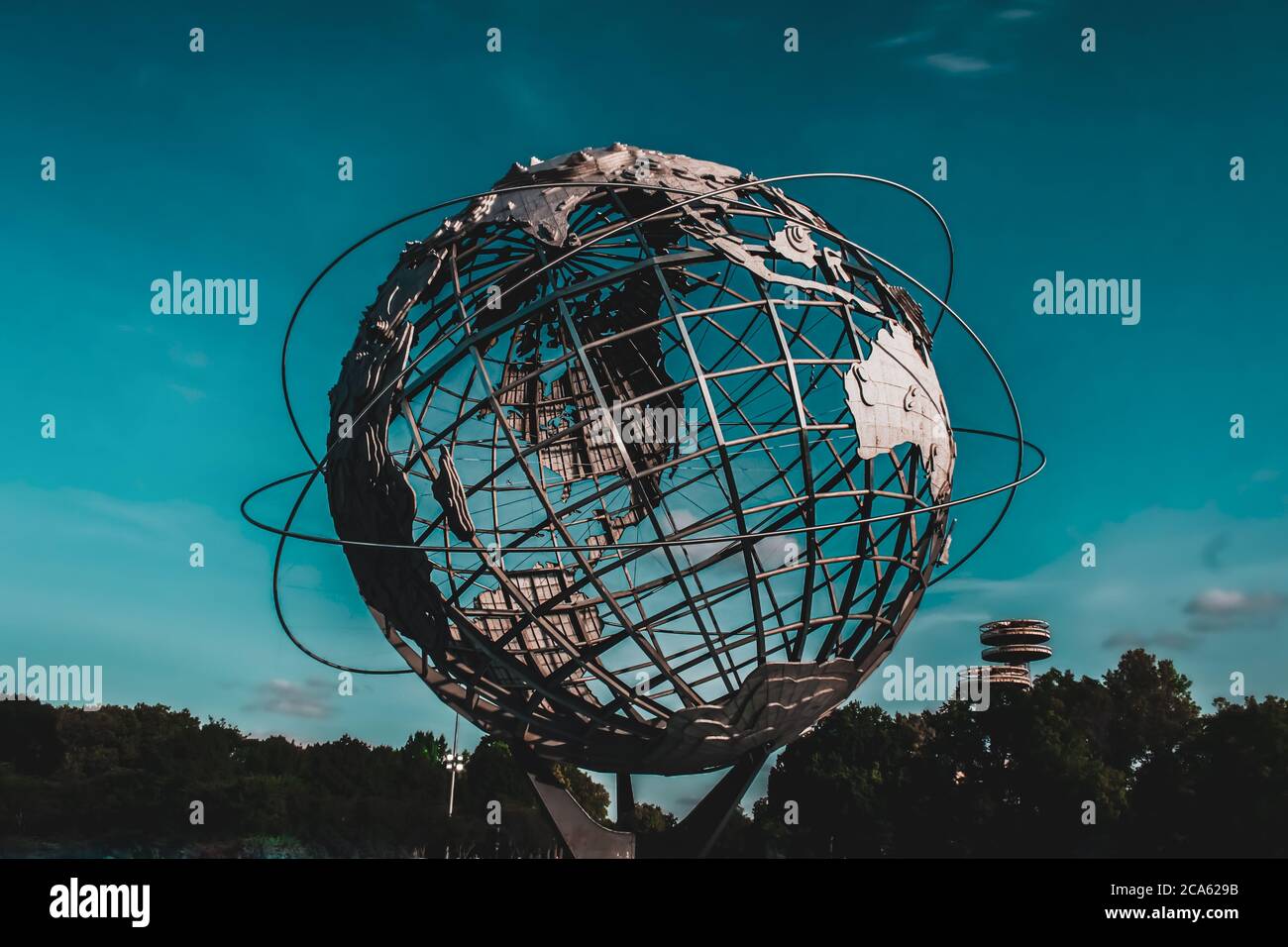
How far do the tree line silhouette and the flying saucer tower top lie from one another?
4.25 meters

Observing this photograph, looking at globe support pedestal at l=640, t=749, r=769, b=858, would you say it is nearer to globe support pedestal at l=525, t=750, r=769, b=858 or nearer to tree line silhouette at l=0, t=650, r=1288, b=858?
globe support pedestal at l=525, t=750, r=769, b=858

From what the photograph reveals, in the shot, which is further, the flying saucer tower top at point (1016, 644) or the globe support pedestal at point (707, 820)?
the flying saucer tower top at point (1016, 644)

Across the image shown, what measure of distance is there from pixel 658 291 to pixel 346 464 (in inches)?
220

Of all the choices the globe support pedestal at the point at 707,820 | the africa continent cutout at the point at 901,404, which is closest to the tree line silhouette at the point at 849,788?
the globe support pedestal at the point at 707,820

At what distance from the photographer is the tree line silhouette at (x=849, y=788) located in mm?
34844

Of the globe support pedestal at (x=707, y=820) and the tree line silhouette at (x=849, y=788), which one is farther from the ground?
the globe support pedestal at (x=707, y=820)

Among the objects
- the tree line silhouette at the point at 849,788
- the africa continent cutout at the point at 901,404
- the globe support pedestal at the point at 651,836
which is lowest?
the tree line silhouette at the point at 849,788

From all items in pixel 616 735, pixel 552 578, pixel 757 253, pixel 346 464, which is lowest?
pixel 616 735

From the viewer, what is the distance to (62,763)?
138 feet

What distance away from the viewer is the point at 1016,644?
4672cm

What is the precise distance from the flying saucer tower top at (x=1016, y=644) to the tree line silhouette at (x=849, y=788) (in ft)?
13.9

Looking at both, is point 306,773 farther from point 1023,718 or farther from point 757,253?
point 757,253

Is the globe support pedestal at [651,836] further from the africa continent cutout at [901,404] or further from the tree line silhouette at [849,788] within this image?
the tree line silhouette at [849,788]
